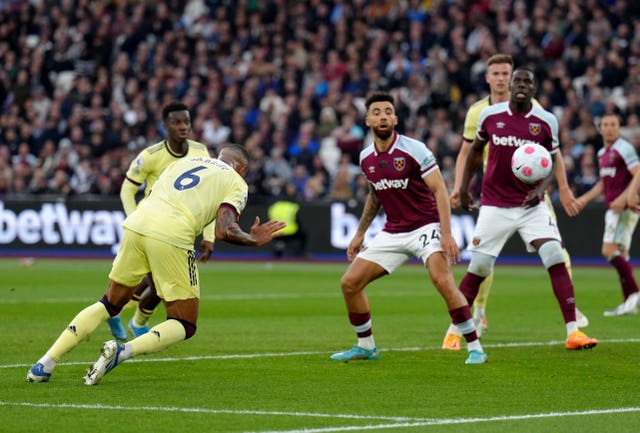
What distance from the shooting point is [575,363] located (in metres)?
11.0

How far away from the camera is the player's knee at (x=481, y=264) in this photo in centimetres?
1210

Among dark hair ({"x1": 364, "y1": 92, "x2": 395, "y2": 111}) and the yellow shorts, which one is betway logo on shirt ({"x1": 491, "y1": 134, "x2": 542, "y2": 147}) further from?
the yellow shorts

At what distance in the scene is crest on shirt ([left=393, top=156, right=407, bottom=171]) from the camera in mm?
10984

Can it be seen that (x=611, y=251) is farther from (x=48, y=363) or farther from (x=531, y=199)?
(x=48, y=363)

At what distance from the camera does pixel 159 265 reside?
9.38 metres

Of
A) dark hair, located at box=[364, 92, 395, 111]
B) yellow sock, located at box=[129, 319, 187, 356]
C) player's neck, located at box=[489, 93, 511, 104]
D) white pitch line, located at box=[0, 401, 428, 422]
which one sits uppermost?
dark hair, located at box=[364, 92, 395, 111]

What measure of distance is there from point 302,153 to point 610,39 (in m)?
7.32

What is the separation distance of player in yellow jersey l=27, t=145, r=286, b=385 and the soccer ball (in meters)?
3.19

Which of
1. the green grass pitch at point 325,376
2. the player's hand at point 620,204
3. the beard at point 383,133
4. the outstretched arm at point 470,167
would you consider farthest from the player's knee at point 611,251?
the beard at point 383,133

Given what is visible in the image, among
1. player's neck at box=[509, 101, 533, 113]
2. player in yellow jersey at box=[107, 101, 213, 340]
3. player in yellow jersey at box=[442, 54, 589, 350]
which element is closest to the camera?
player's neck at box=[509, 101, 533, 113]

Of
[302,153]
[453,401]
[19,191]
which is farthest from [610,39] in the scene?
[453,401]

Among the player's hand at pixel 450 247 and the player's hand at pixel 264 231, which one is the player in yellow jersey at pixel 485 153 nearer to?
the player's hand at pixel 450 247

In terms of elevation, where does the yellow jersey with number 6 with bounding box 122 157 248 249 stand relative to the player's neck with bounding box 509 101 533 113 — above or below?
below

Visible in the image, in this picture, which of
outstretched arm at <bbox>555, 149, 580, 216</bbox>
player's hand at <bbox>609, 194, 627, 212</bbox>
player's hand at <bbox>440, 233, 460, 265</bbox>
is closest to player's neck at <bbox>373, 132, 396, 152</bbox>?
player's hand at <bbox>440, 233, 460, 265</bbox>
